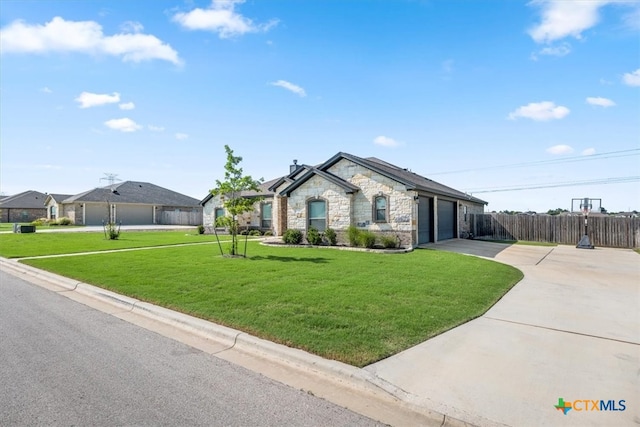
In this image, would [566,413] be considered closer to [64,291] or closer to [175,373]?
[175,373]

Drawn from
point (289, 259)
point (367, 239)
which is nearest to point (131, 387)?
point (289, 259)

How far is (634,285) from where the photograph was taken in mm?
8672

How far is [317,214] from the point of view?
1836cm

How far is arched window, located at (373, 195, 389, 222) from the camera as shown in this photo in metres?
16.4

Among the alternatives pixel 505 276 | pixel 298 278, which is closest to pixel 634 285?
pixel 505 276

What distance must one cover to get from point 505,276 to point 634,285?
3.03m

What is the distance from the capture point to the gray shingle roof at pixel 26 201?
2118 inches

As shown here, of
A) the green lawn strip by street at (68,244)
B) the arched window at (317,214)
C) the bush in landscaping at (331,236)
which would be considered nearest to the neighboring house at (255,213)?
the green lawn strip by street at (68,244)

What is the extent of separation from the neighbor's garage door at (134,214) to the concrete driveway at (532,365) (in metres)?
46.0

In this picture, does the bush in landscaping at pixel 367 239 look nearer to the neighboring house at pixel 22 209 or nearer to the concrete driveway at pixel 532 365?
the concrete driveway at pixel 532 365

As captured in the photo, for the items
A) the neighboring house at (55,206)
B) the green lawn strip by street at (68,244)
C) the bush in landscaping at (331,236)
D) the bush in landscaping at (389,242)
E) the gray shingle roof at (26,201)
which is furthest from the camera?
the gray shingle roof at (26,201)

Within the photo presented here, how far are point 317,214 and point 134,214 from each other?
1410 inches

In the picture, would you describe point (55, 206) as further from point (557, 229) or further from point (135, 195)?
point (557, 229)

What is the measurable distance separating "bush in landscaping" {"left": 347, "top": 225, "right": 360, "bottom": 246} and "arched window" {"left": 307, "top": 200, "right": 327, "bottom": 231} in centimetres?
181
